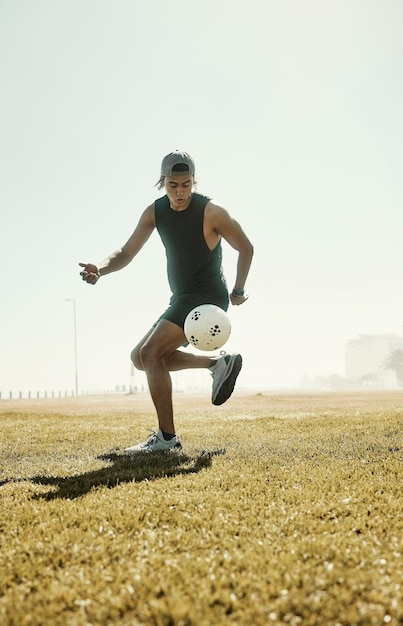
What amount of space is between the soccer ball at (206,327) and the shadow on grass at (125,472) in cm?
118

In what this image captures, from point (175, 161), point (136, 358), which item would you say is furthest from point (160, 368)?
point (175, 161)

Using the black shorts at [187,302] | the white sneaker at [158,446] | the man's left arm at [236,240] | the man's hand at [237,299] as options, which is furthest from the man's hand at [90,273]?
the white sneaker at [158,446]

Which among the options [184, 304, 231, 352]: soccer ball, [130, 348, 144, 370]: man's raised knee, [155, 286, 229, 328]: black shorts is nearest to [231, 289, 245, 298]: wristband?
[155, 286, 229, 328]: black shorts

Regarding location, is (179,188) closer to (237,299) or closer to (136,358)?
(237,299)

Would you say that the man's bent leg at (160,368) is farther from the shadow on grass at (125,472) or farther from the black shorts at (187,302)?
the shadow on grass at (125,472)

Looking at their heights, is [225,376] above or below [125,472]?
above

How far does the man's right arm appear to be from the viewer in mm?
6279

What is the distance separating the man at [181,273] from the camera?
570 cm

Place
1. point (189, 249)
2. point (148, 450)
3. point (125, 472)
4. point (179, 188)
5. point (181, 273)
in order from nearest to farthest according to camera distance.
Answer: point (125, 472), point (148, 450), point (179, 188), point (189, 249), point (181, 273)

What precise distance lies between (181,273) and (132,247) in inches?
33.6

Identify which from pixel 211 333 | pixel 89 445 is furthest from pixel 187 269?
pixel 89 445

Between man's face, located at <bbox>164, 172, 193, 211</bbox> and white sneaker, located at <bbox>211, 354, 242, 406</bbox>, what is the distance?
1.86m

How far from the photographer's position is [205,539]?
258 cm

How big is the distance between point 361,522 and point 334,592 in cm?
95
